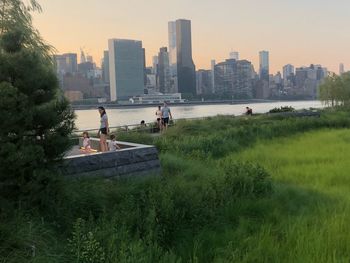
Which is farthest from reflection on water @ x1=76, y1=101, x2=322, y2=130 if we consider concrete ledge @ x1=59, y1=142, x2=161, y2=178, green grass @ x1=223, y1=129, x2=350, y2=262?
concrete ledge @ x1=59, y1=142, x2=161, y2=178

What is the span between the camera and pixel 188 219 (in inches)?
284

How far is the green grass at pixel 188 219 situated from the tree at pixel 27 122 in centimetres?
35

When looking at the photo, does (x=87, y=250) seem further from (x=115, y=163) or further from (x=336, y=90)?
(x=336, y=90)

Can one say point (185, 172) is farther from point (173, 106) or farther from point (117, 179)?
point (173, 106)

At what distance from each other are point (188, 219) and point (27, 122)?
3.29 meters

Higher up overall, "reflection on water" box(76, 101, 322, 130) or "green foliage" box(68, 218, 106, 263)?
"reflection on water" box(76, 101, 322, 130)

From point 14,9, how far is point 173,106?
88.3 meters

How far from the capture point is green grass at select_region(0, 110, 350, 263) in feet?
17.3

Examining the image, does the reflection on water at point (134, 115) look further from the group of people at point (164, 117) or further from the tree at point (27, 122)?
the tree at point (27, 122)

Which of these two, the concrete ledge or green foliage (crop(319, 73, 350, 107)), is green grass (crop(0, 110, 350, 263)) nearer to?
the concrete ledge

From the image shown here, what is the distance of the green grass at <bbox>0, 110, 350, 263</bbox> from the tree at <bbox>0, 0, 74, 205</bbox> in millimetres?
346

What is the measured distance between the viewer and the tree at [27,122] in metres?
5.79

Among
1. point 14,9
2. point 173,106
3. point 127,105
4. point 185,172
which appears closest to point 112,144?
point 185,172

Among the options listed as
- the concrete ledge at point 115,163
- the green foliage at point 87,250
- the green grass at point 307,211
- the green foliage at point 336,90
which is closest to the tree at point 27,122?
the concrete ledge at point 115,163
